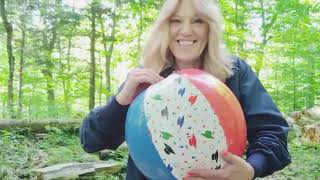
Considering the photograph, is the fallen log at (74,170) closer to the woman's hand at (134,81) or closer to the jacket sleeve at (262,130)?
the woman's hand at (134,81)

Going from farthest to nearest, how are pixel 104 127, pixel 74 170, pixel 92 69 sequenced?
1. pixel 92 69
2. pixel 74 170
3. pixel 104 127

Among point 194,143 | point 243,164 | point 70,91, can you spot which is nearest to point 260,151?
point 243,164

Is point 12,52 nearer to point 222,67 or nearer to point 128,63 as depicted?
point 128,63

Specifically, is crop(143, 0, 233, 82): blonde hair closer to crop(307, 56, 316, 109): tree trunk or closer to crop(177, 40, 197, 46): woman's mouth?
crop(177, 40, 197, 46): woman's mouth

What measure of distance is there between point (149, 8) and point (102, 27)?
4.57 feet

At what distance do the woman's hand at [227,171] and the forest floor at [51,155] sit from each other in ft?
11.4

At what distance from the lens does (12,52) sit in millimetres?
11148

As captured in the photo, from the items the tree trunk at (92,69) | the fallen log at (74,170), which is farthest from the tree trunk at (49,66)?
the fallen log at (74,170)

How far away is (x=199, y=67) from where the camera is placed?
1727mm

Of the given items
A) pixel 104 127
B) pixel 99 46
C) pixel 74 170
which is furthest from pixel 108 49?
pixel 104 127

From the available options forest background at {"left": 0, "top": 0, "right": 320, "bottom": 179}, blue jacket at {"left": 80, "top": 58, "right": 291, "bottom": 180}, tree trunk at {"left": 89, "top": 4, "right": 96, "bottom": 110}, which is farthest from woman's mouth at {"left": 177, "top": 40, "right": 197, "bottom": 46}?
tree trunk at {"left": 89, "top": 4, "right": 96, "bottom": 110}

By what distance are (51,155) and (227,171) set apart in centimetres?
451

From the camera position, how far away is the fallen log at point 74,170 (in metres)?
4.52

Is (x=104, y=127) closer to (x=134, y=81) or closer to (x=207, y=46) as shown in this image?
(x=134, y=81)
